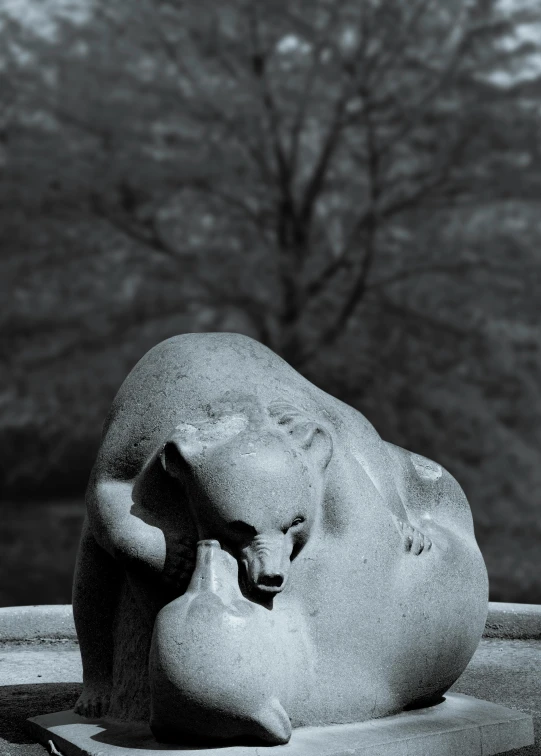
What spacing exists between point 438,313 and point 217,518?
8.32m

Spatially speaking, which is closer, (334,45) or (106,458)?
(106,458)

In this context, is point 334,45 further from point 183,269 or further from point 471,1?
point 183,269

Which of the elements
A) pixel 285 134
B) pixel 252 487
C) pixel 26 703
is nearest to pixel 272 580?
pixel 252 487

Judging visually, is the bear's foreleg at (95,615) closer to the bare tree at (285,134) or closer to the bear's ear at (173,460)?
the bear's ear at (173,460)

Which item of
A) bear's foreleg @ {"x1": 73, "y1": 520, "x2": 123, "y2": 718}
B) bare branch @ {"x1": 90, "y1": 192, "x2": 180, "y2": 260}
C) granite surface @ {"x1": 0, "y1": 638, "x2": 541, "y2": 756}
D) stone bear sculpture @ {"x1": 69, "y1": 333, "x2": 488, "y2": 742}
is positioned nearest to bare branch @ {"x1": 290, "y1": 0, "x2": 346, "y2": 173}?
bare branch @ {"x1": 90, "y1": 192, "x2": 180, "y2": 260}

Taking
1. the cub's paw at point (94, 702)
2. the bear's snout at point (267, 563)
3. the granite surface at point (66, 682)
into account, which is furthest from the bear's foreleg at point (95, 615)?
the bear's snout at point (267, 563)

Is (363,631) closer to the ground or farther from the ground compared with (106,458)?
closer to the ground

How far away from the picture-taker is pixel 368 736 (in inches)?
105

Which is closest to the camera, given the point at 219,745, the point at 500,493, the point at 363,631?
the point at 219,745

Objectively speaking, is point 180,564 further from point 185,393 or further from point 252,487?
point 185,393

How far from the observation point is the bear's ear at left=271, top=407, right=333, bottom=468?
2.71 meters

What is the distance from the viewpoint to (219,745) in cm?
254

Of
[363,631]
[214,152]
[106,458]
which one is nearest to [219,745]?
[363,631]

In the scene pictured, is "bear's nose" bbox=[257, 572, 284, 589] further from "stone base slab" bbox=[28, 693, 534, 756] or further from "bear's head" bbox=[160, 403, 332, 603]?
"stone base slab" bbox=[28, 693, 534, 756]
